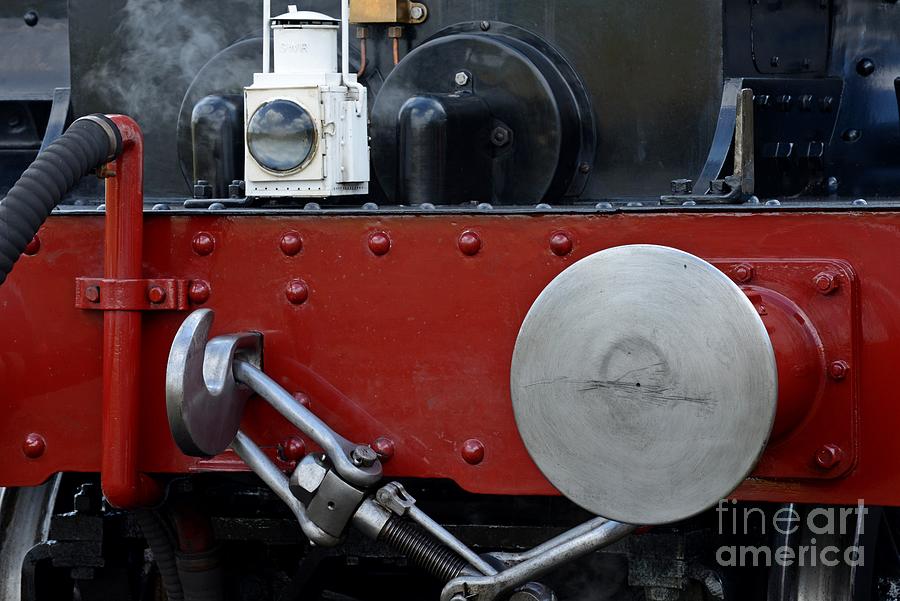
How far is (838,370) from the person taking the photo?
1926mm

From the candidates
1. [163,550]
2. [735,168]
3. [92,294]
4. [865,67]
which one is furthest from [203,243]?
[865,67]

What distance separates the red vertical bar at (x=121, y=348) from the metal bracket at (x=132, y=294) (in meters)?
0.01

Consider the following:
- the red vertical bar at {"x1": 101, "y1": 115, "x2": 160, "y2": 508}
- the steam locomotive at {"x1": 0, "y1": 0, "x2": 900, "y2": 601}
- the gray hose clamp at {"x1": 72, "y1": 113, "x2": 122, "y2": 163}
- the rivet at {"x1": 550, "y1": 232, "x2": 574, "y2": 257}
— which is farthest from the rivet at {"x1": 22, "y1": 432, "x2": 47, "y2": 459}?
the rivet at {"x1": 550, "y1": 232, "x2": 574, "y2": 257}

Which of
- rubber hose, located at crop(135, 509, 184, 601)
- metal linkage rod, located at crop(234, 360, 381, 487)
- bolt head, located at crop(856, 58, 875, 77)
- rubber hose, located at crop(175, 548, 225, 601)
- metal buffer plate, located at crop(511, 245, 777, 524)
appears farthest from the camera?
bolt head, located at crop(856, 58, 875, 77)

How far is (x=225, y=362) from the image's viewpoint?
2.02 m

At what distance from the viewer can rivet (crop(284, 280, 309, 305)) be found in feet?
7.05

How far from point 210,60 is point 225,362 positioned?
1.05 metres

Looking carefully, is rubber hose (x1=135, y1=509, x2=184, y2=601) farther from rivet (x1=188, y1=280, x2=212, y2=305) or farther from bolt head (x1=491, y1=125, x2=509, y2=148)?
bolt head (x1=491, y1=125, x2=509, y2=148)

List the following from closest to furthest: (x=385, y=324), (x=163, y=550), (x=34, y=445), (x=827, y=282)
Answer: (x=827, y=282) → (x=385, y=324) → (x=34, y=445) → (x=163, y=550)

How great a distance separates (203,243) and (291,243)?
15 centimetres

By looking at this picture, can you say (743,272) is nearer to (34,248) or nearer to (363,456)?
(363,456)

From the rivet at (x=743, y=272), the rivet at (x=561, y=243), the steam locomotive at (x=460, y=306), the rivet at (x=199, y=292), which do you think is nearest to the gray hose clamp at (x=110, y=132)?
the steam locomotive at (x=460, y=306)

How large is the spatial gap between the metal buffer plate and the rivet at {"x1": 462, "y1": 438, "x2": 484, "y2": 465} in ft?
0.83

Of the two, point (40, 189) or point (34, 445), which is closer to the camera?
point (40, 189)
